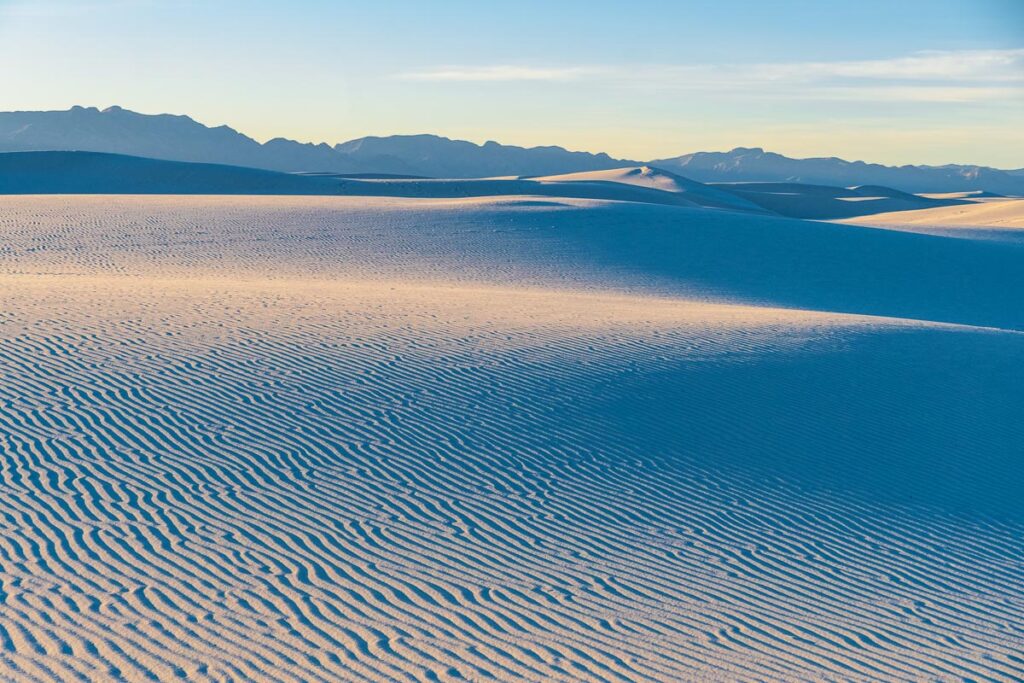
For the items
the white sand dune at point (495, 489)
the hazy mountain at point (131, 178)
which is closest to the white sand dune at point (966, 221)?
the white sand dune at point (495, 489)

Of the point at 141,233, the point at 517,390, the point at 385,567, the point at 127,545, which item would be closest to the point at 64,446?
the point at 127,545

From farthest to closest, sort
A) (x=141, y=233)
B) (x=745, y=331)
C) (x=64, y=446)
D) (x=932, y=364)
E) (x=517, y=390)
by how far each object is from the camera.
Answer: (x=141, y=233)
(x=745, y=331)
(x=932, y=364)
(x=517, y=390)
(x=64, y=446)

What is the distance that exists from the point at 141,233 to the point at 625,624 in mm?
25533

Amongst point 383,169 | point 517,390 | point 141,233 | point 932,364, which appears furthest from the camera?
point 383,169

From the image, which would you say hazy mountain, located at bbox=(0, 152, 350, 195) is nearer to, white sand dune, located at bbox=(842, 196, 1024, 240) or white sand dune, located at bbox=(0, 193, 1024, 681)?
white sand dune, located at bbox=(842, 196, 1024, 240)

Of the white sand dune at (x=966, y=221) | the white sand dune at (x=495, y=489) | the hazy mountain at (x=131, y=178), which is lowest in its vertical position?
the white sand dune at (x=495, y=489)

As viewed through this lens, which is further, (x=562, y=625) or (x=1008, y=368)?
(x=1008, y=368)

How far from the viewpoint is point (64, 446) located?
31.4 ft

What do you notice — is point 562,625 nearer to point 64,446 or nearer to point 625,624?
point 625,624

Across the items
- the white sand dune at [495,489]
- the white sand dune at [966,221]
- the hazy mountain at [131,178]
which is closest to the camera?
the white sand dune at [495,489]

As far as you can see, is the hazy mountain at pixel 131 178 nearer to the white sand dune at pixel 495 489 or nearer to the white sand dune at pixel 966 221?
the white sand dune at pixel 966 221

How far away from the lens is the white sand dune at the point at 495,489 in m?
6.54

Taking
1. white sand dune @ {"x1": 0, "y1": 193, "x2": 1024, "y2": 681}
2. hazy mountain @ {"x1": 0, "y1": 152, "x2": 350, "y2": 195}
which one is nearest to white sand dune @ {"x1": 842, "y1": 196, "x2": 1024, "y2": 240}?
white sand dune @ {"x1": 0, "y1": 193, "x2": 1024, "y2": 681}

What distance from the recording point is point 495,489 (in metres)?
9.25
